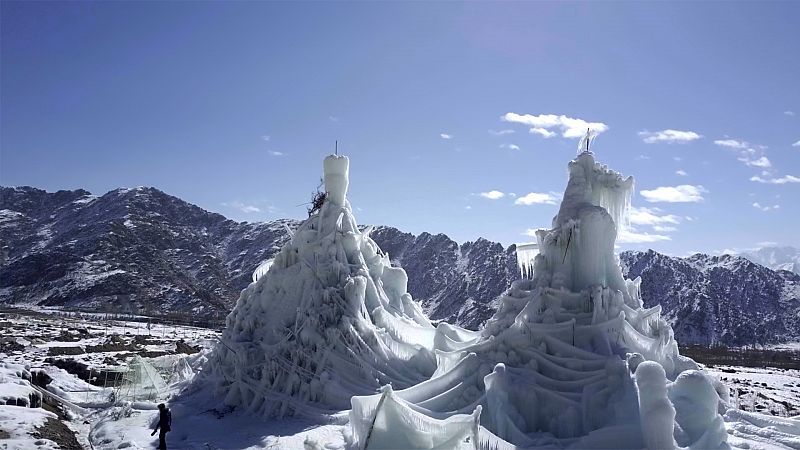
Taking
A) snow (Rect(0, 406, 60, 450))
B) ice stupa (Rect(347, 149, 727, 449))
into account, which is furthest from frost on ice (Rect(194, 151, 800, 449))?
snow (Rect(0, 406, 60, 450))

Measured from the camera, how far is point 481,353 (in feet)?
68.6

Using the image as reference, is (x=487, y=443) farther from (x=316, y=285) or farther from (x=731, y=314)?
(x=731, y=314)

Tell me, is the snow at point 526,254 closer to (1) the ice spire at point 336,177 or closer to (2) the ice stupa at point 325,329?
(2) the ice stupa at point 325,329

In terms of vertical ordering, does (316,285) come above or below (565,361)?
above

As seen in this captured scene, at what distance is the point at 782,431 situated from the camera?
17969mm

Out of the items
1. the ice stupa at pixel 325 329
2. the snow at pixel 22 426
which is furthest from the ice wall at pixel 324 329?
the snow at pixel 22 426

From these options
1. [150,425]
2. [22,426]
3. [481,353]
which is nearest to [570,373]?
[481,353]

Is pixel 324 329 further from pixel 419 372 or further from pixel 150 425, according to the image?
pixel 150 425

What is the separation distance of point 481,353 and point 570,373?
3370 mm

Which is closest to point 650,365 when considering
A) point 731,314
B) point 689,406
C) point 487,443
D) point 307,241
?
point 689,406

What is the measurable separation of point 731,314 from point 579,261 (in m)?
197

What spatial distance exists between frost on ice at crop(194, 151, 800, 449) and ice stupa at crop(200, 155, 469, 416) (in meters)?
0.07

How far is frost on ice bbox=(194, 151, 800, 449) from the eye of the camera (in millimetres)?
15883

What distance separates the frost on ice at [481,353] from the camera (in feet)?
52.1
